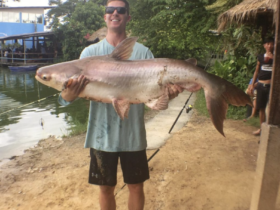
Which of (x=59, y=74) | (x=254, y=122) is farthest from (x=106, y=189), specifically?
(x=254, y=122)

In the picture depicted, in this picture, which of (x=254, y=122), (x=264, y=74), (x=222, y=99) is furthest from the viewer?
(x=254, y=122)

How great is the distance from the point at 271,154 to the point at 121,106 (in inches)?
44.7

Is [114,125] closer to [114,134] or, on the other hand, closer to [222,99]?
[114,134]

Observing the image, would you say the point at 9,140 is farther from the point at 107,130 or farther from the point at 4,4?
the point at 4,4

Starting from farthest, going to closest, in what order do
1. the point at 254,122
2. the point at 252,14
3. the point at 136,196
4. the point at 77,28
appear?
the point at 77,28
the point at 254,122
the point at 252,14
the point at 136,196

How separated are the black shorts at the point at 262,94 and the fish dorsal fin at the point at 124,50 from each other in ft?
A: 12.3

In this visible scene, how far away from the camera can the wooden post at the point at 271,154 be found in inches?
69.3

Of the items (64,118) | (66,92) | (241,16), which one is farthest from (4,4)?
(66,92)

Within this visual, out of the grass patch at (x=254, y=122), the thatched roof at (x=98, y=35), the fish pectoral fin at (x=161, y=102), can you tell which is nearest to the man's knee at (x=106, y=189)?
the fish pectoral fin at (x=161, y=102)

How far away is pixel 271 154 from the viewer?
1.85 metres

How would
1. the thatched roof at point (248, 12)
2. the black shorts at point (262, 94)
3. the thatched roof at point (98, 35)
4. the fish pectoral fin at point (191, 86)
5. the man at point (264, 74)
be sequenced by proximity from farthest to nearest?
the thatched roof at point (98, 35) < the thatched roof at point (248, 12) < the black shorts at point (262, 94) < the man at point (264, 74) < the fish pectoral fin at point (191, 86)

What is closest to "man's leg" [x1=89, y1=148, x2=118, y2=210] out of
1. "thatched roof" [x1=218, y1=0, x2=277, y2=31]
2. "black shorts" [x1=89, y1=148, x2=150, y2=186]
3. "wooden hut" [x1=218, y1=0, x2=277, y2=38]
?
"black shorts" [x1=89, y1=148, x2=150, y2=186]

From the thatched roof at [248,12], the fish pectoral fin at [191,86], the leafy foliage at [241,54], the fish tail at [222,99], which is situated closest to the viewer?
the fish tail at [222,99]

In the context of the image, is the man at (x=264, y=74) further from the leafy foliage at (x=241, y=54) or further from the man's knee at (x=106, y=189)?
the man's knee at (x=106, y=189)
